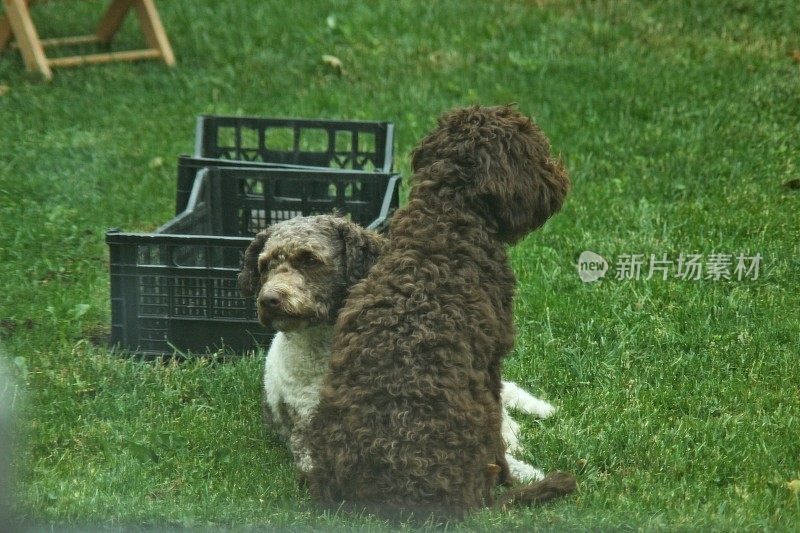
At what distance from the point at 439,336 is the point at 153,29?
8.19 metres

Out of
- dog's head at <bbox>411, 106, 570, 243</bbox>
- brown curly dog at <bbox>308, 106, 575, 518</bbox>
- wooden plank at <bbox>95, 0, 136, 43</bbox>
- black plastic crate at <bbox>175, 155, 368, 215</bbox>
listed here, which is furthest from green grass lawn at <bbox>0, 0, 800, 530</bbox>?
dog's head at <bbox>411, 106, 570, 243</bbox>

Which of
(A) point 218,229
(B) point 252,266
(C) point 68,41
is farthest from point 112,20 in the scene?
(B) point 252,266

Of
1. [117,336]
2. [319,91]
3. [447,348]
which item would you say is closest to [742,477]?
[447,348]

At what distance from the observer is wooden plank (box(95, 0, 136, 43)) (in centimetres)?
1158

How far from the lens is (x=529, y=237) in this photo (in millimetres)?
7543

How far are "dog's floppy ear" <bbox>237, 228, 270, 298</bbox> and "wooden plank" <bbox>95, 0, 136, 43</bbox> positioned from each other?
718 centimetres

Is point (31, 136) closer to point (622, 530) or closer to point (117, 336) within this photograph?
point (117, 336)

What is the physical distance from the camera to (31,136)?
9.44 meters

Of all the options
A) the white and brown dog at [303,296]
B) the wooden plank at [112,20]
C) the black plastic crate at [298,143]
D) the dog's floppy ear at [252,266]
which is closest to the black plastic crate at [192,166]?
the black plastic crate at [298,143]

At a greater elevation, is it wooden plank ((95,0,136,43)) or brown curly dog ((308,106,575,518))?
wooden plank ((95,0,136,43))

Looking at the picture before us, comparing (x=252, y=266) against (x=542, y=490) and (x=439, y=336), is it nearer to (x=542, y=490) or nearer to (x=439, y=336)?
(x=439, y=336)

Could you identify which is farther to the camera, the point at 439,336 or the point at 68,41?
the point at 68,41

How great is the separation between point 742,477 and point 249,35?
8587 mm

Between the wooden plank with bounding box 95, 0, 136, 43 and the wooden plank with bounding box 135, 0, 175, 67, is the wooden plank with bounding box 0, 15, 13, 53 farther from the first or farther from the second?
the wooden plank with bounding box 135, 0, 175, 67
